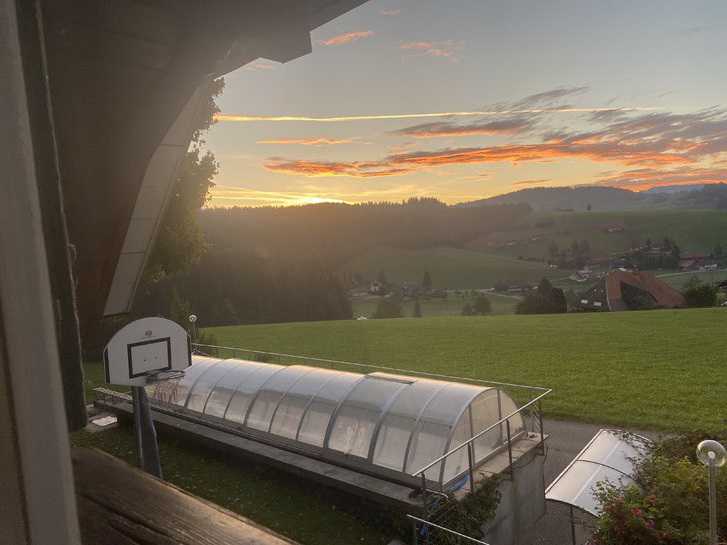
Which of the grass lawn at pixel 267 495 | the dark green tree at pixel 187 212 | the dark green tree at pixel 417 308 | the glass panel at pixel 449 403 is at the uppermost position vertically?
the dark green tree at pixel 187 212

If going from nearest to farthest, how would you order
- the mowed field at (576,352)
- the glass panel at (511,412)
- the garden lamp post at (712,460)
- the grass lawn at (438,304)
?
the garden lamp post at (712,460) → the glass panel at (511,412) → the mowed field at (576,352) → the grass lawn at (438,304)

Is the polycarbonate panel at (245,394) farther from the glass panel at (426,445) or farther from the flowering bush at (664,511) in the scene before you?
the flowering bush at (664,511)

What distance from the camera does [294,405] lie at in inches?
485

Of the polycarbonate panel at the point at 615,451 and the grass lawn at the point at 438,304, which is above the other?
the polycarbonate panel at the point at 615,451

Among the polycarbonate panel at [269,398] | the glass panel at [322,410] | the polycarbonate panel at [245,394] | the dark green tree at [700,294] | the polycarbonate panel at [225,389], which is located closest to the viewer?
the glass panel at [322,410]

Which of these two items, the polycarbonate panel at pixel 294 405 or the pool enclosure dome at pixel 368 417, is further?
the polycarbonate panel at pixel 294 405

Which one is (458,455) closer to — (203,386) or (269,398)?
(269,398)

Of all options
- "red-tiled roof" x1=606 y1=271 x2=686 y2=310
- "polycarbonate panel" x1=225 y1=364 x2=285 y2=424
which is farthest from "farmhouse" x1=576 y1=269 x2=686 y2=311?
"polycarbonate panel" x1=225 y1=364 x2=285 y2=424

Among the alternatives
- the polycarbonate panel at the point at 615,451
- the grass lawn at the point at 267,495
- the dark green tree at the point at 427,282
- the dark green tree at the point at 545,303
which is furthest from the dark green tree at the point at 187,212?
the dark green tree at the point at 427,282

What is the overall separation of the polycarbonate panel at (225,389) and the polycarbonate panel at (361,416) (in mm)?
3990

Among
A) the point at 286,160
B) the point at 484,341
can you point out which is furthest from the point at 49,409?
the point at 484,341

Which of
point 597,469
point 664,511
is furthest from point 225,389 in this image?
point 664,511

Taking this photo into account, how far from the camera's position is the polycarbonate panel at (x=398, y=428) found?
10102 mm

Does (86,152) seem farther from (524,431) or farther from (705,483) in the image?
(524,431)
